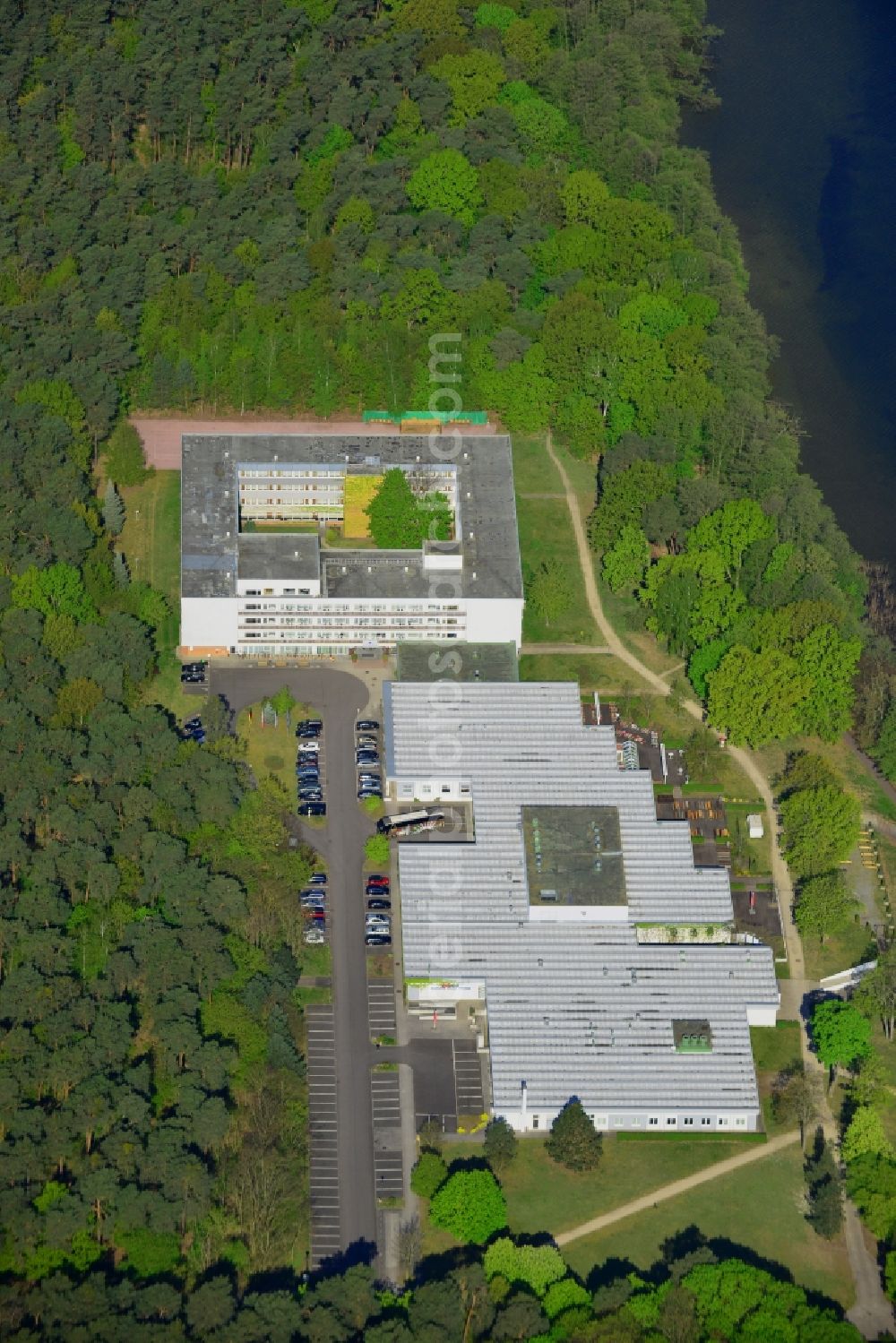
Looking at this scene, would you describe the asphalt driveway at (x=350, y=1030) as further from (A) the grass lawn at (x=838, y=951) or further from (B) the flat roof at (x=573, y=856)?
(A) the grass lawn at (x=838, y=951)

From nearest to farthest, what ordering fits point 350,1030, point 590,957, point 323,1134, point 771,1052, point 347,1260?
point 347,1260 < point 323,1134 < point 350,1030 < point 771,1052 < point 590,957

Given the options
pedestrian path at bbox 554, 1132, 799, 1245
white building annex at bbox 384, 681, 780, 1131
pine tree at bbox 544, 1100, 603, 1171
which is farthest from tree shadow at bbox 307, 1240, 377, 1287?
pine tree at bbox 544, 1100, 603, 1171

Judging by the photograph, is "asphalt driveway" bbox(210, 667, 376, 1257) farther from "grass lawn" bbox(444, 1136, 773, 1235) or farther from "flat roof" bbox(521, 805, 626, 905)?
"flat roof" bbox(521, 805, 626, 905)

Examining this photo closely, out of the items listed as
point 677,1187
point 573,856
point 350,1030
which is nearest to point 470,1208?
point 677,1187

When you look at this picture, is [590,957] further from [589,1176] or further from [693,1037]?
[589,1176]

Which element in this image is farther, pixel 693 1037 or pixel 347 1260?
pixel 693 1037
